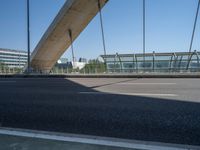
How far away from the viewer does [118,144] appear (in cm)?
255

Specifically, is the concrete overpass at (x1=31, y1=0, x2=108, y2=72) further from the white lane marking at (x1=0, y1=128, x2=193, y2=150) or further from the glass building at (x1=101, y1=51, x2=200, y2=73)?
the white lane marking at (x1=0, y1=128, x2=193, y2=150)

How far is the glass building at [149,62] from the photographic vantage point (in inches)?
700

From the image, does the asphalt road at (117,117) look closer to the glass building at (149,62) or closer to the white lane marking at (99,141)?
the white lane marking at (99,141)

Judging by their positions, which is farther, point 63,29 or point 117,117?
point 63,29

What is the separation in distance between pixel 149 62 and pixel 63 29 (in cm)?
1316

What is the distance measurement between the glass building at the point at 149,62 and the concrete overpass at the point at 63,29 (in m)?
7.79

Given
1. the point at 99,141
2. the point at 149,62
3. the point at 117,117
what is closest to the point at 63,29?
the point at 149,62

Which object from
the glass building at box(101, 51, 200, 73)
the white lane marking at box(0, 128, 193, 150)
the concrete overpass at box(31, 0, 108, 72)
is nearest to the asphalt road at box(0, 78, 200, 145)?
the white lane marking at box(0, 128, 193, 150)

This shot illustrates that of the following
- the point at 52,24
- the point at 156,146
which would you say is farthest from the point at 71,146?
the point at 52,24

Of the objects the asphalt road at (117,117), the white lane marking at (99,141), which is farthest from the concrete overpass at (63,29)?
the white lane marking at (99,141)

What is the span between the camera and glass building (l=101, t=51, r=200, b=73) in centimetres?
1778

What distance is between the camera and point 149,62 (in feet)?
60.2

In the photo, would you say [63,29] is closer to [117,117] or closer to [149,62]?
[149,62]

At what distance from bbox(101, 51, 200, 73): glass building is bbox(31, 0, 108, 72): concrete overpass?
7.79m
